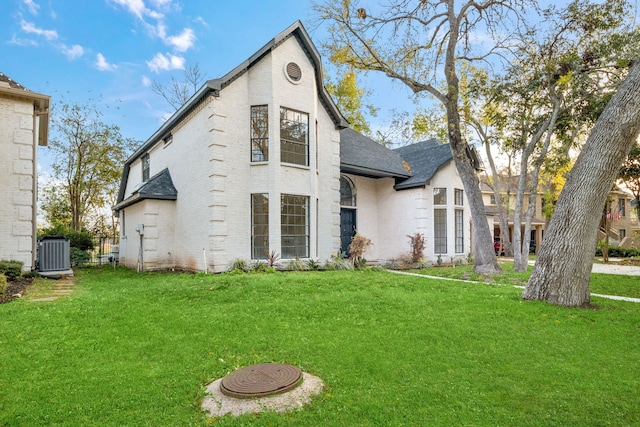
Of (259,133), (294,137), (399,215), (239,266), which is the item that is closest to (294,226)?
(239,266)

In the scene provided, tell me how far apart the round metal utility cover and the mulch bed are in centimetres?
600

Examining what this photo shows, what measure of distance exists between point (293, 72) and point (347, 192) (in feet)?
20.2

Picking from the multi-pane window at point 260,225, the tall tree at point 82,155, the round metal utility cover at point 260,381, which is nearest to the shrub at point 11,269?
the multi-pane window at point 260,225

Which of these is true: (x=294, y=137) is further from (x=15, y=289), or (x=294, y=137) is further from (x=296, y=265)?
(x=15, y=289)

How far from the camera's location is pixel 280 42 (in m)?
12.0

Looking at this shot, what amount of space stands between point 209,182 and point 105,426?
29.5 feet

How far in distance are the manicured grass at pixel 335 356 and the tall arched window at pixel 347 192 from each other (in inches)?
370

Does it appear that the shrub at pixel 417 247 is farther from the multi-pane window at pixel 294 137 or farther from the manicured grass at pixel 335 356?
the manicured grass at pixel 335 356

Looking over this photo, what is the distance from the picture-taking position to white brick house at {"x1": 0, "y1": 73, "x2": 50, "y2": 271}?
9.98 meters

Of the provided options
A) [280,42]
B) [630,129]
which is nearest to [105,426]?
[630,129]

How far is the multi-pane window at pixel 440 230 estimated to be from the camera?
16.9 m

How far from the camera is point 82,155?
23.1m

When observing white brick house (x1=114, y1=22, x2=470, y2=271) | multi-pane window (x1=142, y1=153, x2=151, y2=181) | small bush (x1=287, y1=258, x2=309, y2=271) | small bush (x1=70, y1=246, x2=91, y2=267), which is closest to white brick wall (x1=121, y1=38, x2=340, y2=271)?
white brick house (x1=114, y1=22, x2=470, y2=271)

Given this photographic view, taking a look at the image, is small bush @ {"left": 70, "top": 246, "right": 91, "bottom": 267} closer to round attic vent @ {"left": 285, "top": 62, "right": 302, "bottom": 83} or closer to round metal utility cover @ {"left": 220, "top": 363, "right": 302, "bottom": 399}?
round attic vent @ {"left": 285, "top": 62, "right": 302, "bottom": 83}
